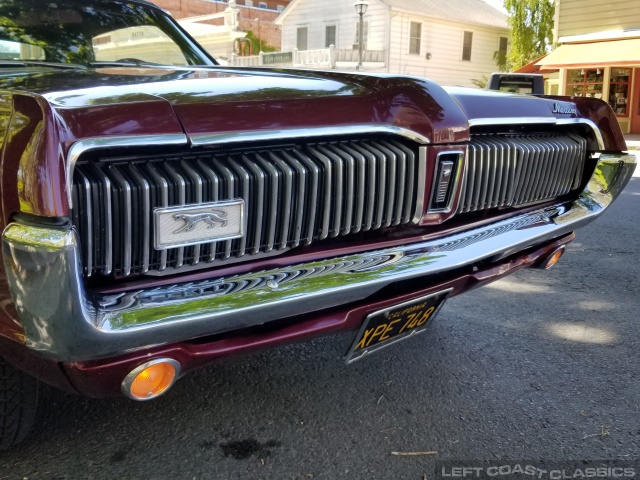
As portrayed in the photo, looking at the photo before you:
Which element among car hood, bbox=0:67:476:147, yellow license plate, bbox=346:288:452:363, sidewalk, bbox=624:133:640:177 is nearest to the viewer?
car hood, bbox=0:67:476:147

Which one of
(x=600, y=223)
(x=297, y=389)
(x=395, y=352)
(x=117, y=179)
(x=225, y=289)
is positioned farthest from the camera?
(x=600, y=223)

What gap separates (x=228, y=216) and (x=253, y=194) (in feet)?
0.38

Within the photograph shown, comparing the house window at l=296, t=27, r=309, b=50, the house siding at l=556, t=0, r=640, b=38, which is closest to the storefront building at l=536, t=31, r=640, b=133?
the house siding at l=556, t=0, r=640, b=38

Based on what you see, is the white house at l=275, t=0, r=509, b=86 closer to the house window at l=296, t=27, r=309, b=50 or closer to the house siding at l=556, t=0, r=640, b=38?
the house window at l=296, t=27, r=309, b=50

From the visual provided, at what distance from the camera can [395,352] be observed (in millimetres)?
3250

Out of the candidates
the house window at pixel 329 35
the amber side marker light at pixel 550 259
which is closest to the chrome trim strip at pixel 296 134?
the amber side marker light at pixel 550 259

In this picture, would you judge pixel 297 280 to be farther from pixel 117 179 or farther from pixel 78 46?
pixel 78 46

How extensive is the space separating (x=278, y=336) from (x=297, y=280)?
18cm

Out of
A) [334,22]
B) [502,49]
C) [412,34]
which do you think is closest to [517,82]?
[412,34]

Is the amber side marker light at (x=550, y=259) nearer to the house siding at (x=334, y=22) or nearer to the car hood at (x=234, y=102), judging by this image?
the car hood at (x=234, y=102)

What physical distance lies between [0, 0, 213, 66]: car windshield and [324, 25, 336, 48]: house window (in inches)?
889

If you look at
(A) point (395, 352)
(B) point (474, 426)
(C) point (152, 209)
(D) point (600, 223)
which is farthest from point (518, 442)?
(D) point (600, 223)

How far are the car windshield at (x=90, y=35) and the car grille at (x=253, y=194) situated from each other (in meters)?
1.54

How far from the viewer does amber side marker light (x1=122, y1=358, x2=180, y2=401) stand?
1789 mm
